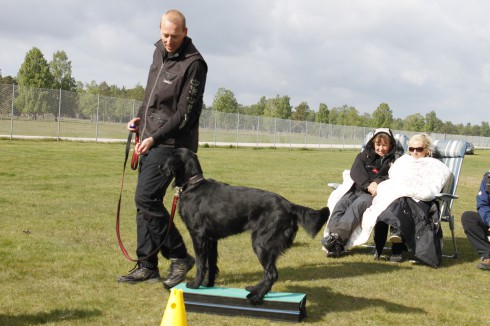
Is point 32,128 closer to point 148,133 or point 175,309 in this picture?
point 148,133

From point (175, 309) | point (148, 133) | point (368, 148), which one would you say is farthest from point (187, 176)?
point (368, 148)

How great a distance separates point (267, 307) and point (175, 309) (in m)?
1.32

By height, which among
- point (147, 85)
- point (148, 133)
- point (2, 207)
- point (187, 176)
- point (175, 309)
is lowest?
point (2, 207)

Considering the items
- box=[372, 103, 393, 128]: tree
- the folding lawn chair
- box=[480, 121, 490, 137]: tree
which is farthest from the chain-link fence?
box=[480, 121, 490, 137]: tree

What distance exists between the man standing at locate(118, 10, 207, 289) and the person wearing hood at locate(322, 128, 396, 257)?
2406 mm

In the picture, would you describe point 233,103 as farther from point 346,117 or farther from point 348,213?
point 348,213

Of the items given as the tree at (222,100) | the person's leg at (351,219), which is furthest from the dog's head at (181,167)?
the tree at (222,100)

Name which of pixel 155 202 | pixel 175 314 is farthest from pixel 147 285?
pixel 175 314

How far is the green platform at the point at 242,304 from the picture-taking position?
13.7 ft

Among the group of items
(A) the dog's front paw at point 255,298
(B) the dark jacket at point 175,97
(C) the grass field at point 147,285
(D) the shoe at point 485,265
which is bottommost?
(C) the grass field at point 147,285

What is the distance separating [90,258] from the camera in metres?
5.87

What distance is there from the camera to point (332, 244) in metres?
6.65

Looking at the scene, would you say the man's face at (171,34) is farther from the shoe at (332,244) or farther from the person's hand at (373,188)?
the person's hand at (373,188)

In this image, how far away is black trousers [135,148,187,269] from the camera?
15.7 feet
